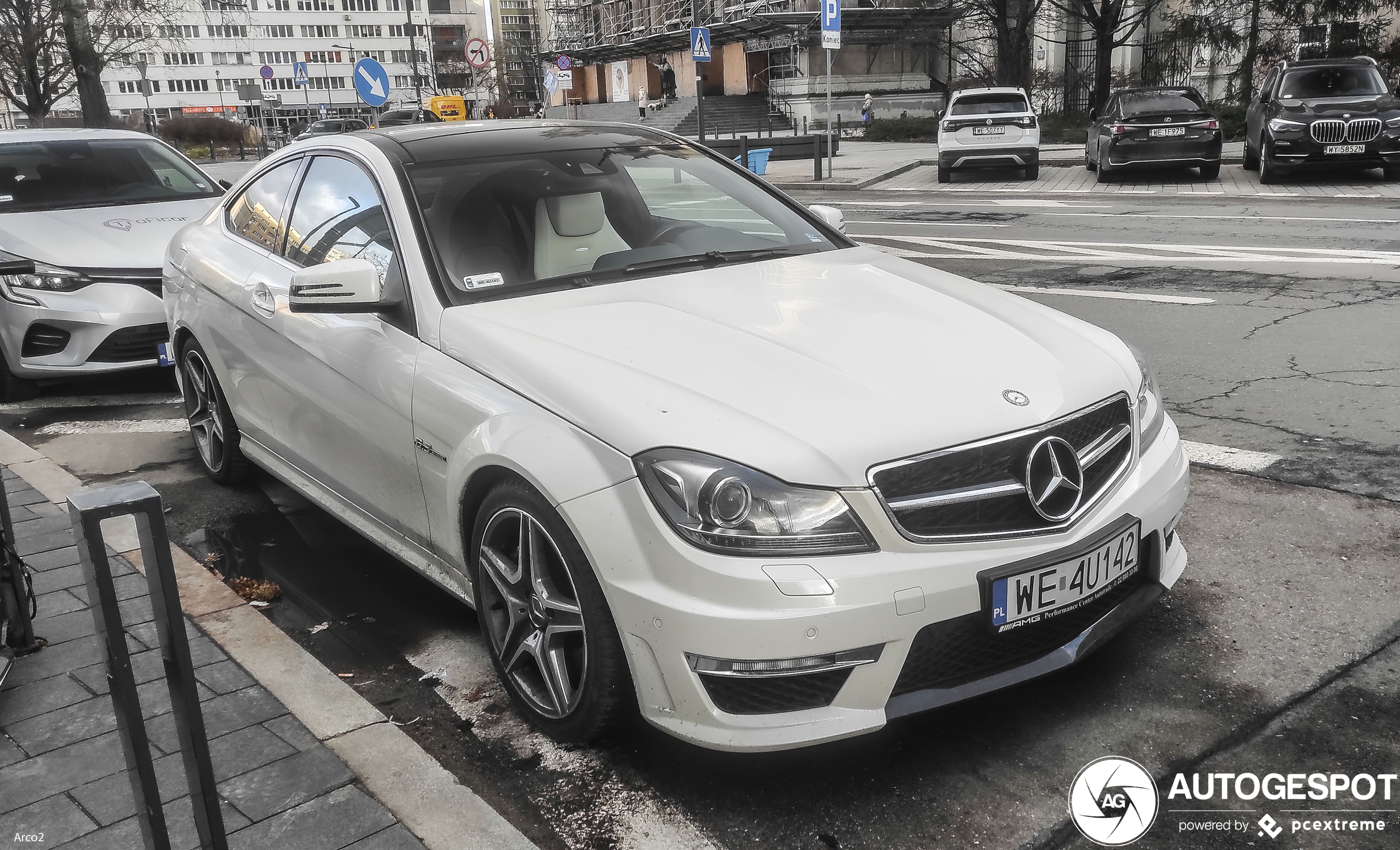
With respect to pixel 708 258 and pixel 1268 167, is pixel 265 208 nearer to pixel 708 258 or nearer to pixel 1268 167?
pixel 708 258

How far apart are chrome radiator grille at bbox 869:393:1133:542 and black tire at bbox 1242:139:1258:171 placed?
1869cm

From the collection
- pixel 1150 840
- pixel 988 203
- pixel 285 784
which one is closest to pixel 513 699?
pixel 285 784

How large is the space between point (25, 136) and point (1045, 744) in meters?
8.32

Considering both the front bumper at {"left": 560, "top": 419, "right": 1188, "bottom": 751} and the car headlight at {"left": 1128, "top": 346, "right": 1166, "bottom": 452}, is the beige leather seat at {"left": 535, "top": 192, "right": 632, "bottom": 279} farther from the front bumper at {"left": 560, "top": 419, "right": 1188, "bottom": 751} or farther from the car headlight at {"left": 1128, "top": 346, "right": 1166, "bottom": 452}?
the car headlight at {"left": 1128, "top": 346, "right": 1166, "bottom": 452}

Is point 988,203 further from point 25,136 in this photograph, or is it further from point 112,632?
point 112,632

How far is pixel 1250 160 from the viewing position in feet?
63.8

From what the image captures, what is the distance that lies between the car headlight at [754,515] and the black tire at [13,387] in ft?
20.6

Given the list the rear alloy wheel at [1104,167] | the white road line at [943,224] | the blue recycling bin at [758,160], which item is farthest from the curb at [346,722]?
the blue recycling bin at [758,160]

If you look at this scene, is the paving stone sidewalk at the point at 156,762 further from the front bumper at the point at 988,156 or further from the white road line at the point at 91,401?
the front bumper at the point at 988,156

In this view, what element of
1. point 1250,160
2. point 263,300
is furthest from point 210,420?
point 1250,160

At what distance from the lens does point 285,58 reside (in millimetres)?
116562

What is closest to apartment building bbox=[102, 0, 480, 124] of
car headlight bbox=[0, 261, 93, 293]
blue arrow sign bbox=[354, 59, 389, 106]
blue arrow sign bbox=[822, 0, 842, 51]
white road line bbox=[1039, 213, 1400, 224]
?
blue arrow sign bbox=[822, 0, 842, 51]

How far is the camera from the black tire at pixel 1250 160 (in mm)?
19188

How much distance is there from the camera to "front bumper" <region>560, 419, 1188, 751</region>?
98.7 inches
